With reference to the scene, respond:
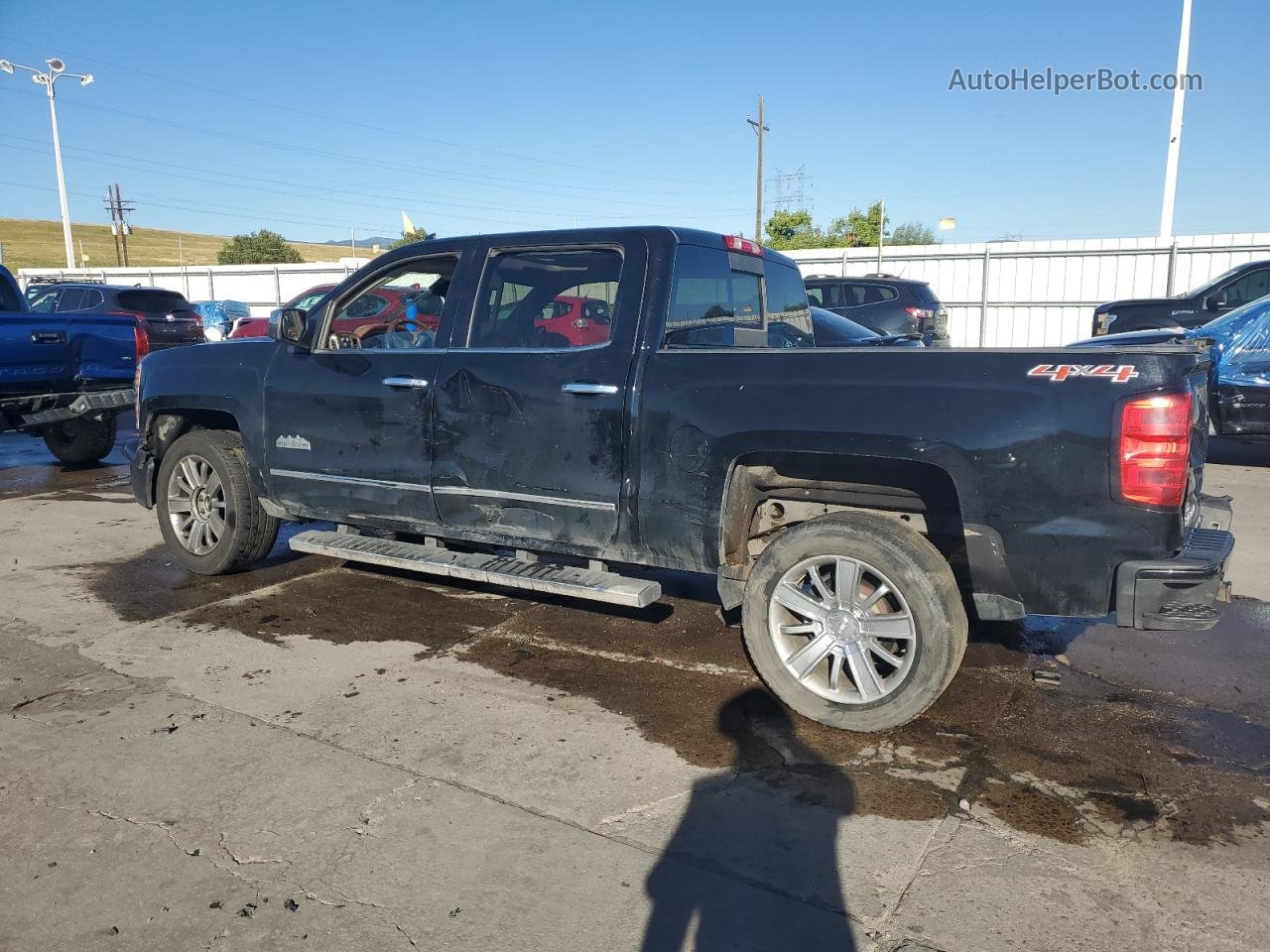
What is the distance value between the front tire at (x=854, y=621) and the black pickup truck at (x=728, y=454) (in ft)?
0.03

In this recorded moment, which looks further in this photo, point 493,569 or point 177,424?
point 177,424

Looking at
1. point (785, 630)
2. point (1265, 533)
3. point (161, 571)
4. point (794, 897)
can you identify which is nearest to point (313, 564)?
point (161, 571)

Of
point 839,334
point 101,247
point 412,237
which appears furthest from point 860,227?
point 101,247

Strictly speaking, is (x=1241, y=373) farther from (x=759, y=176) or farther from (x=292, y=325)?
(x=759, y=176)

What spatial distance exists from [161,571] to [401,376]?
8.31 feet

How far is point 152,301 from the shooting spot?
62.8ft

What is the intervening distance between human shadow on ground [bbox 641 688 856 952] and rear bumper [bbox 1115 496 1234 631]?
115cm

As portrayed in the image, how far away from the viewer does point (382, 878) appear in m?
2.77

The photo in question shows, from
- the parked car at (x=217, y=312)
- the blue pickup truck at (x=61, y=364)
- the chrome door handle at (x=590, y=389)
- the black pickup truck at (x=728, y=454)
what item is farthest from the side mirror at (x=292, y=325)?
the parked car at (x=217, y=312)

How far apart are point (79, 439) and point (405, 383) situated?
7.01 metres

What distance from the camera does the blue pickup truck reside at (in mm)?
8672

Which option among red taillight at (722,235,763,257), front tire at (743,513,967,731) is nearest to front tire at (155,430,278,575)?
red taillight at (722,235,763,257)

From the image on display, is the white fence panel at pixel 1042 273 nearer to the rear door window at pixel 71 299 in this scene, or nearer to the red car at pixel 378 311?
the rear door window at pixel 71 299

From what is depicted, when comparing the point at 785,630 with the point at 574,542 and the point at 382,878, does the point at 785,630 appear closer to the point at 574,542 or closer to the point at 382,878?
the point at 574,542
